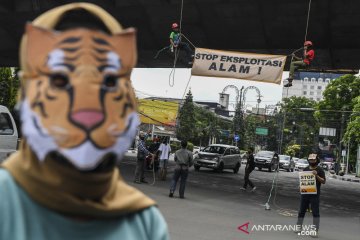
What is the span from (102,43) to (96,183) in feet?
1.43

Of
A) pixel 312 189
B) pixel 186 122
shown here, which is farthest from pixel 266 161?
pixel 186 122

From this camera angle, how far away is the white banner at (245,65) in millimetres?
10484

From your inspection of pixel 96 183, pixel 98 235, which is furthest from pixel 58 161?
pixel 98 235

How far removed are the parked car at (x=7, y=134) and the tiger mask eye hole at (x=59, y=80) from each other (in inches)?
387

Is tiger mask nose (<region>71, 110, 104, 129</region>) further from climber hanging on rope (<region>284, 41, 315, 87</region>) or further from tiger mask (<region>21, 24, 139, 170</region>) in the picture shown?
climber hanging on rope (<region>284, 41, 315, 87</region>)

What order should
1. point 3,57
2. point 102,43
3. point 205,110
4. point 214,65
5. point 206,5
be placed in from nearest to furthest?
1. point 102,43
2. point 214,65
3. point 206,5
4. point 3,57
5. point 205,110

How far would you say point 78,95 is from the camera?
4.22 feet

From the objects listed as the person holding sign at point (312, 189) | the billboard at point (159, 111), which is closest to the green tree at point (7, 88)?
the billboard at point (159, 111)

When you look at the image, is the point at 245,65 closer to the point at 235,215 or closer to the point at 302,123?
the point at 235,215

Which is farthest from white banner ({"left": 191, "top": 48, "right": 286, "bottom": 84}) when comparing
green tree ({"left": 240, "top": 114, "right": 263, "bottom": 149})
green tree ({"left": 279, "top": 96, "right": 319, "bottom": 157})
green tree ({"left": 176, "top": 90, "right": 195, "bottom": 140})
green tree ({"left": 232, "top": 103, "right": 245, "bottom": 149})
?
green tree ({"left": 279, "top": 96, "right": 319, "bottom": 157})

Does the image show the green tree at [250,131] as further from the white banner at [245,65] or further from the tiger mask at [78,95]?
the tiger mask at [78,95]

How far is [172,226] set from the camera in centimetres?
834

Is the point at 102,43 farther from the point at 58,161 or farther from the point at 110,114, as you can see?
the point at 58,161

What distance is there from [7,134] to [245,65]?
6009 mm
